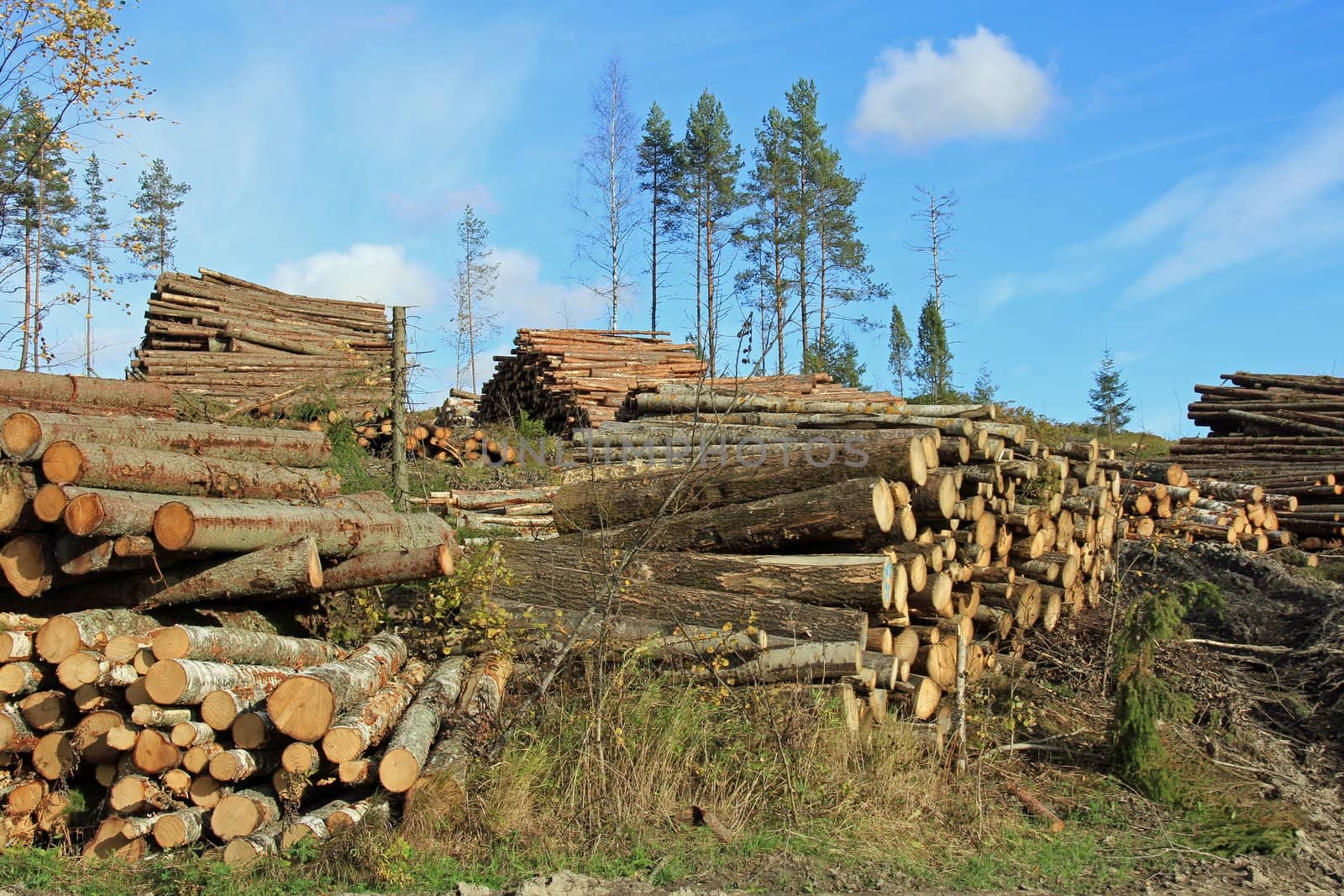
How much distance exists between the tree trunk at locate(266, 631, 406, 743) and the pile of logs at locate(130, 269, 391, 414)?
8909 mm

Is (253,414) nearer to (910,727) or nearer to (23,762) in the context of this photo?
(23,762)

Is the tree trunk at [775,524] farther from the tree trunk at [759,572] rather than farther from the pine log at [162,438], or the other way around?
the pine log at [162,438]

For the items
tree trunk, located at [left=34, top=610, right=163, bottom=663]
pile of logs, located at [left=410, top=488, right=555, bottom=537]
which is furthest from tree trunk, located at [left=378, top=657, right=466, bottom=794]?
pile of logs, located at [left=410, top=488, right=555, bottom=537]

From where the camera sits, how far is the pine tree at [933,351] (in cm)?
3123

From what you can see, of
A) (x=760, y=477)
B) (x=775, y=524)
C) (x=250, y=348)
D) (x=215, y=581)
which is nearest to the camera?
(x=215, y=581)

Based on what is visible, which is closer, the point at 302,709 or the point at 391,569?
the point at 302,709

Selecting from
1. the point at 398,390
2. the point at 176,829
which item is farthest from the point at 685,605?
the point at 398,390

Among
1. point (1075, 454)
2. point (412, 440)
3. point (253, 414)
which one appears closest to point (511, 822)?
point (1075, 454)

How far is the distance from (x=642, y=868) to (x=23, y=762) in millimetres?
3476

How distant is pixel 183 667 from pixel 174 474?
163 centimetres

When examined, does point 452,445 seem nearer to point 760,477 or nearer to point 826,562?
point 760,477

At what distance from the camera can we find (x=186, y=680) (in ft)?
17.5

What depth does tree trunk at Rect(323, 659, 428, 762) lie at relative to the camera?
17.5 feet

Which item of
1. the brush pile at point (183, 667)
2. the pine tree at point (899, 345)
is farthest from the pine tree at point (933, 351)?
the brush pile at point (183, 667)
